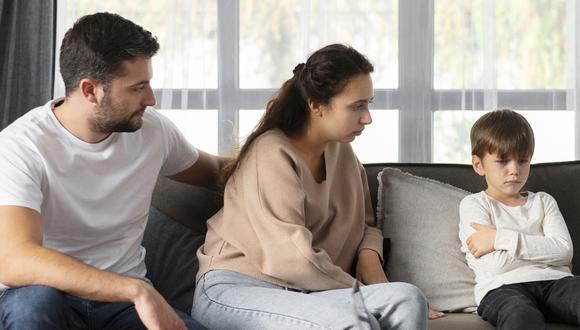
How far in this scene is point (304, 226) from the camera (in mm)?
2432

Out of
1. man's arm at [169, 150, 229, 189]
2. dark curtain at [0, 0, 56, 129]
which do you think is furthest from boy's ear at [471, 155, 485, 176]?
dark curtain at [0, 0, 56, 129]

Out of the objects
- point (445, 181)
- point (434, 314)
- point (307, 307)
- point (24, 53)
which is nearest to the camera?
point (307, 307)

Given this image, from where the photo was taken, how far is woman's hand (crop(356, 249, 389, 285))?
8.46ft

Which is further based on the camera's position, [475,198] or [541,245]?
[475,198]

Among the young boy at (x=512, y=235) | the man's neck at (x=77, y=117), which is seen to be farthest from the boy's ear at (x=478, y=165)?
the man's neck at (x=77, y=117)

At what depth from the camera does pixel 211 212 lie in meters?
2.82

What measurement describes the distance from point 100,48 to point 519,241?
124cm

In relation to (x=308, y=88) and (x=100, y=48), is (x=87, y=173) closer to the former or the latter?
(x=100, y=48)

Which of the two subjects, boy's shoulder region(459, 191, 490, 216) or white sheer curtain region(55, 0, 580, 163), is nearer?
boy's shoulder region(459, 191, 490, 216)

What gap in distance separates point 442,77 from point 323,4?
560 millimetres

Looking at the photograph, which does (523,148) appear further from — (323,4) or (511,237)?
(323,4)

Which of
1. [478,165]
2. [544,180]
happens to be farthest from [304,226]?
[544,180]

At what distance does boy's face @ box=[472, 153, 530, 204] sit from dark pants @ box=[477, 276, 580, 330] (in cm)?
28

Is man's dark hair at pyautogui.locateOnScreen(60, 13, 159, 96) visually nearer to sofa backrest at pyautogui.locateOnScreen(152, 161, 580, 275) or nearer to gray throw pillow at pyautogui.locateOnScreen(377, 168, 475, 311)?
sofa backrest at pyautogui.locateOnScreen(152, 161, 580, 275)
